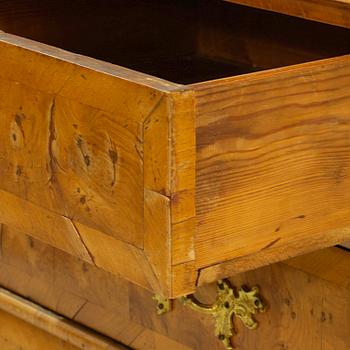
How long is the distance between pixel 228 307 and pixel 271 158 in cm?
46

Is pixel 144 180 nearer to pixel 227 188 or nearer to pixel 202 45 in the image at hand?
pixel 227 188

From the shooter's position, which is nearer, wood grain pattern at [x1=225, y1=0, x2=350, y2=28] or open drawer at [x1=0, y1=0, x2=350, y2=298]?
open drawer at [x1=0, y1=0, x2=350, y2=298]

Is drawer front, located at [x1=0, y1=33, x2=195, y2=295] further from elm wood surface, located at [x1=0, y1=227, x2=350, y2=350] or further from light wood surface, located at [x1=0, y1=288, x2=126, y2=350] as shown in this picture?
light wood surface, located at [x1=0, y1=288, x2=126, y2=350]

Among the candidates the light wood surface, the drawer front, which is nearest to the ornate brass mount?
the light wood surface

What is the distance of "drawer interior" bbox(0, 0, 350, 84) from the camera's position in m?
1.62

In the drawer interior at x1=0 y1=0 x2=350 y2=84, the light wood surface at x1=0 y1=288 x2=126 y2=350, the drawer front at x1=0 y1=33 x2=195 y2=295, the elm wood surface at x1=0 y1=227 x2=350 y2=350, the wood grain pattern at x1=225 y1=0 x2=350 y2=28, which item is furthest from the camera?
the light wood surface at x1=0 y1=288 x2=126 y2=350

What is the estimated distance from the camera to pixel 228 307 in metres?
1.56

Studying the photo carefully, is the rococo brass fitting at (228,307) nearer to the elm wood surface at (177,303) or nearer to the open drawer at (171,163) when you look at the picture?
the elm wood surface at (177,303)

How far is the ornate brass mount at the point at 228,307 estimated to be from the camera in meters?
1.52

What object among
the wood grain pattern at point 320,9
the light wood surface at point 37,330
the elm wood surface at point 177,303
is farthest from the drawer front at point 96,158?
the light wood surface at point 37,330

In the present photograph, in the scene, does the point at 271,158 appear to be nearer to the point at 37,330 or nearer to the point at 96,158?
the point at 96,158

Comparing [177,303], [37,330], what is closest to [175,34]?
[177,303]

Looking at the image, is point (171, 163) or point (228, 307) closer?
point (171, 163)

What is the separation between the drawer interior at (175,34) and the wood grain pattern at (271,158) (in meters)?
0.39
